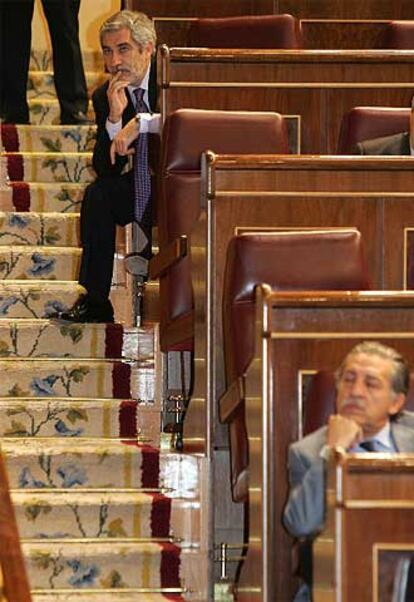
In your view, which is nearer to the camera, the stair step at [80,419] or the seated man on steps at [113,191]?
the stair step at [80,419]

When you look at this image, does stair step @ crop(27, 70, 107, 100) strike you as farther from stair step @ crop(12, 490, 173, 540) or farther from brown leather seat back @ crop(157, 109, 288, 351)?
stair step @ crop(12, 490, 173, 540)

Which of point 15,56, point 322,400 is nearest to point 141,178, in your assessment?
point 15,56

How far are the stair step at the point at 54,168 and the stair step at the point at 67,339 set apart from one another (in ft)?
2.65

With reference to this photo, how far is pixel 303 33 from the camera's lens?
5738 millimetres

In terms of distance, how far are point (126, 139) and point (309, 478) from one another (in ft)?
6.31

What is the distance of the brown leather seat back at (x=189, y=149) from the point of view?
13.5ft

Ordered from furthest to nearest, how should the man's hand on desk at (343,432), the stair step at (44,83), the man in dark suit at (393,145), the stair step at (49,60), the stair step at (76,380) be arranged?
1. the stair step at (49,60)
2. the stair step at (44,83)
3. the stair step at (76,380)
4. the man in dark suit at (393,145)
5. the man's hand on desk at (343,432)

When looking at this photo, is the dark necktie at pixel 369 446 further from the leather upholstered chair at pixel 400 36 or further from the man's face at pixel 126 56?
the leather upholstered chair at pixel 400 36

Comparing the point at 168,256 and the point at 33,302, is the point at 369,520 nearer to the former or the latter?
the point at 168,256

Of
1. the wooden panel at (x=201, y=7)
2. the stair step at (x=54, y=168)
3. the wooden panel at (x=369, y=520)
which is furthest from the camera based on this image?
the wooden panel at (x=201, y=7)

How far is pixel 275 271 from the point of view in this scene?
339 centimetres

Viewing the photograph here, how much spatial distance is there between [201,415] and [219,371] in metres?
0.14

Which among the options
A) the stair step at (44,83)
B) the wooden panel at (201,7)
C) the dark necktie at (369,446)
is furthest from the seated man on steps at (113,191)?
the dark necktie at (369,446)

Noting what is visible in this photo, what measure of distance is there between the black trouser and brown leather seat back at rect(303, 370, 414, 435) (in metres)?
1.52
